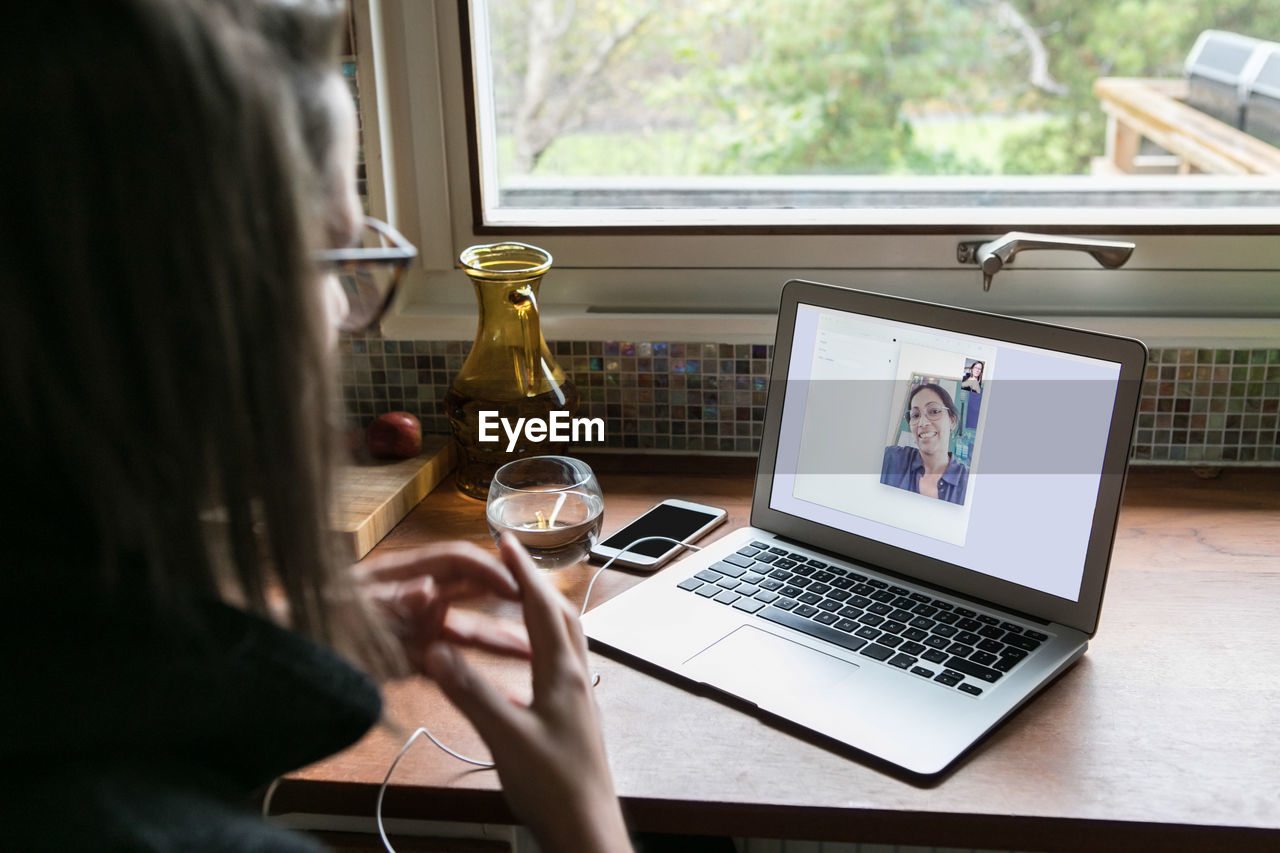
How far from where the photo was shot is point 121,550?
0.53 meters

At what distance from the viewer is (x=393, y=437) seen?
1281 millimetres

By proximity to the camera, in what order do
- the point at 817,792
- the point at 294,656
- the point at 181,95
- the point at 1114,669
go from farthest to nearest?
the point at 1114,669 → the point at 817,792 → the point at 294,656 → the point at 181,95

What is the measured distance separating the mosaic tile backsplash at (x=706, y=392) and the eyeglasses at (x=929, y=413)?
343 millimetres

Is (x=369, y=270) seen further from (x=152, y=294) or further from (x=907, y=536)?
(x=907, y=536)

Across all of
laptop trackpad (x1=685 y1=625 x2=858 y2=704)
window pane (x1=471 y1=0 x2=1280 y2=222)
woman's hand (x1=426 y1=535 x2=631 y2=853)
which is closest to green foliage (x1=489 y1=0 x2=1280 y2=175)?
window pane (x1=471 y1=0 x2=1280 y2=222)

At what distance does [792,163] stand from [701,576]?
64 centimetres

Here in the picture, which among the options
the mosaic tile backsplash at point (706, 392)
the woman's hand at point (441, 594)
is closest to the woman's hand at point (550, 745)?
the woman's hand at point (441, 594)

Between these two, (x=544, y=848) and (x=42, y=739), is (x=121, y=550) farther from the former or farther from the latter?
(x=544, y=848)

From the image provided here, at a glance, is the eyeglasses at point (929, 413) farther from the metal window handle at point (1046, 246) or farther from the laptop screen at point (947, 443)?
the metal window handle at point (1046, 246)

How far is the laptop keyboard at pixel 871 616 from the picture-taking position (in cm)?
88

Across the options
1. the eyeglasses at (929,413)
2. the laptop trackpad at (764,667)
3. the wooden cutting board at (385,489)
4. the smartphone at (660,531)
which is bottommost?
the laptop trackpad at (764,667)

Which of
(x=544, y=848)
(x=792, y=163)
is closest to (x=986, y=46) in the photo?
(x=792, y=163)

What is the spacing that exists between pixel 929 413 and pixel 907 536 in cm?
12

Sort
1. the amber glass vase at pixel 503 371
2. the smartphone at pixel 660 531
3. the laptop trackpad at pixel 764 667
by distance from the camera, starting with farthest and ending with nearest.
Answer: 1. the amber glass vase at pixel 503 371
2. the smartphone at pixel 660 531
3. the laptop trackpad at pixel 764 667
